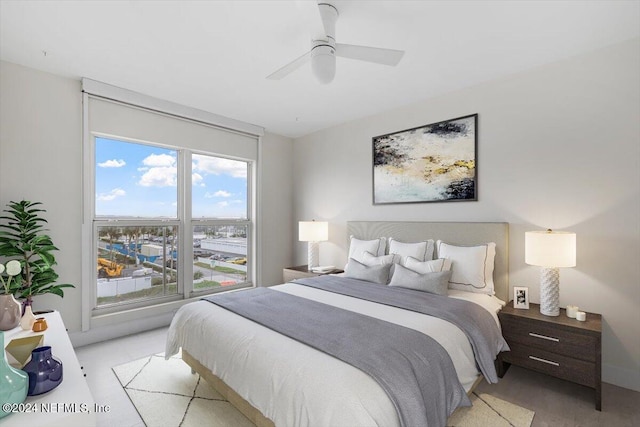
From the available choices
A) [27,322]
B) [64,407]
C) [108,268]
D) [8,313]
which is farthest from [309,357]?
[108,268]

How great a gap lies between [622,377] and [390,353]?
88.4 inches

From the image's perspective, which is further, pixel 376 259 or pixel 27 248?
pixel 376 259

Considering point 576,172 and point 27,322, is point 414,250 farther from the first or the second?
point 27,322

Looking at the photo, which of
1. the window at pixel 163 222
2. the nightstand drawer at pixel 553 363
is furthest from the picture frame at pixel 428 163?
the window at pixel 163 222

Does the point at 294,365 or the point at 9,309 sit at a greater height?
the point at 9,309

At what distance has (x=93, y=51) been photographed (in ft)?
8.50

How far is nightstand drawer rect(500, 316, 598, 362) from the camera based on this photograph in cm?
217

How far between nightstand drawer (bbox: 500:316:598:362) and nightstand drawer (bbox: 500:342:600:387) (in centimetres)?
3

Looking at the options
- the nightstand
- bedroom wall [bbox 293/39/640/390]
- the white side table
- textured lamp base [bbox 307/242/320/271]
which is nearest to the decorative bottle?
the white side table

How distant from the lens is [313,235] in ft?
14.4

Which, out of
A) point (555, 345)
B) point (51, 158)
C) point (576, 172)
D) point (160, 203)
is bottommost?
point (555, 345)

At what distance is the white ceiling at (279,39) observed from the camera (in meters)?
2.06

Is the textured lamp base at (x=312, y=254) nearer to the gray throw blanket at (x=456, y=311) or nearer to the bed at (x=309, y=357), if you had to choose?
the bed at (x=309, y=357)

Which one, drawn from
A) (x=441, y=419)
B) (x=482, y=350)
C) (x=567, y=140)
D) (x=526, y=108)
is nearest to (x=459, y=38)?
(x=526, y=108)
